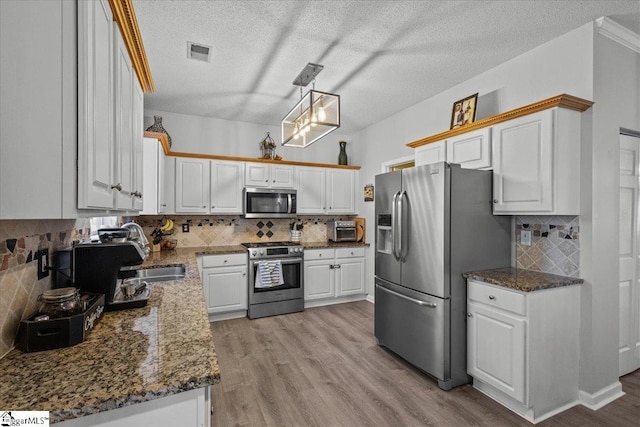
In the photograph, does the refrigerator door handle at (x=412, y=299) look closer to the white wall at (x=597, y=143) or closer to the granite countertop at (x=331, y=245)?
the white wall at (x=597, y=143)

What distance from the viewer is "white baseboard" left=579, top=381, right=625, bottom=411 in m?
2.13

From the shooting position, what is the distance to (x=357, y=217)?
16.5 ft

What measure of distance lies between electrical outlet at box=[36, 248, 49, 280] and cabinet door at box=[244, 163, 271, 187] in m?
2.97

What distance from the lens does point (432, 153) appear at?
3070 millimetres

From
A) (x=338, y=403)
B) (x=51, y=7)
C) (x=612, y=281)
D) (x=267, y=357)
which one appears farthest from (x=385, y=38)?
(x=267, y=357)

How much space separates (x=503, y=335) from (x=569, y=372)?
0.56 metres

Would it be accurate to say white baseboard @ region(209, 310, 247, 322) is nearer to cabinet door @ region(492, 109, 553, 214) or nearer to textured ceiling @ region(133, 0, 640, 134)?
textured ceiling @ region(133, 0, 640, 134)

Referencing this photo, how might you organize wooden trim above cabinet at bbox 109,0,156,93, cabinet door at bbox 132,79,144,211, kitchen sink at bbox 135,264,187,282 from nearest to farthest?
wooden trim above cabinet at bbox 109,0,156,93, cabinet door at bbox 132,79,144,211, kitchen sink at bbox 135,264,187,282

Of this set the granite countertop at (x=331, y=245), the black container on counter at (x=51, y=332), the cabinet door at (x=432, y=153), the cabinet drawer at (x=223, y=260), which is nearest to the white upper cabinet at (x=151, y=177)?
the cabinet drawer at (x=223, y=260)

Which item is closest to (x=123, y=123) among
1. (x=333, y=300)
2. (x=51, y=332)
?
(x=51, y=332)

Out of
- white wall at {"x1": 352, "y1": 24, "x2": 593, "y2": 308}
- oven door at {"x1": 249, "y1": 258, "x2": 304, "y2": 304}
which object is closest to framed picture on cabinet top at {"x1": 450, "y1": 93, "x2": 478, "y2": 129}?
white wall at {"x1": 352, "y1": 24, "x2": 593, "y2": 308}

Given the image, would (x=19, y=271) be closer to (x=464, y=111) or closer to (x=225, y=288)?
(x=225, y=288)

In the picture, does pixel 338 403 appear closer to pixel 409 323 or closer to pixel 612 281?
pixel 409 323

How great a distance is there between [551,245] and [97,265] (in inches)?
119
